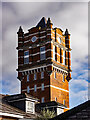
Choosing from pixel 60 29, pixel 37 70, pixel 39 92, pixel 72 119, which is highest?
pixel 60 29

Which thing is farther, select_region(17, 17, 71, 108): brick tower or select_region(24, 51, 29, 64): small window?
select_region(24, 51, 29, 64): small window

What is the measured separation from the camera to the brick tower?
72312mm

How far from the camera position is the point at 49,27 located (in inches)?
2960

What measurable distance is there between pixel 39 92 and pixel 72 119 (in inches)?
2244

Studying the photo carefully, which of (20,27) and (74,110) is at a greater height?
(20,27)

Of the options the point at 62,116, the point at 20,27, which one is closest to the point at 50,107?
the point at 62,116

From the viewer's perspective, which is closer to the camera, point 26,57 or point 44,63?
point 44,63

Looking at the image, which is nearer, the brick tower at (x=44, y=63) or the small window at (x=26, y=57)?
the brick tower at (x=44, y=63)

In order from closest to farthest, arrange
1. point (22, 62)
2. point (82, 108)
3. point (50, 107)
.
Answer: point (82, 108), point (50, 107), point (22, 62)

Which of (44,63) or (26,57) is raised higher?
(26,57)

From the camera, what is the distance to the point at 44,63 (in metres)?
73.3

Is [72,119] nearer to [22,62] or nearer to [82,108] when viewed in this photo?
[82,108]

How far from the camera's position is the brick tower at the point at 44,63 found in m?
72.3

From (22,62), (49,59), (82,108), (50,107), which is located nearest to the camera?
(82,108)
